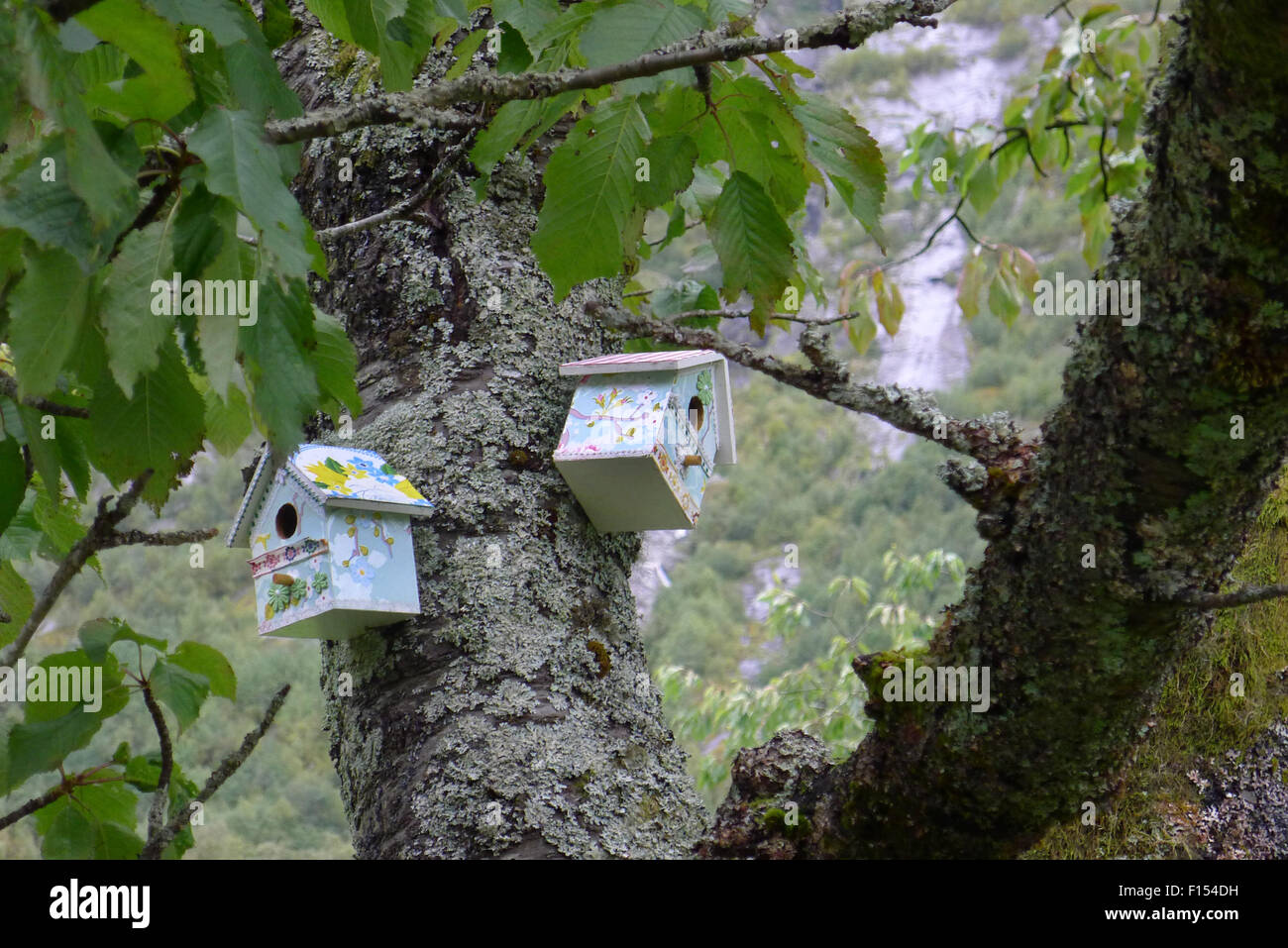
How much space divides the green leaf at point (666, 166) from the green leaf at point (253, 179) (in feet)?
1.65

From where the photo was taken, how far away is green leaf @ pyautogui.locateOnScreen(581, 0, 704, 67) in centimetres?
104

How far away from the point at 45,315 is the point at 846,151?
2.54 feet

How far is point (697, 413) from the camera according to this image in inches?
78.7

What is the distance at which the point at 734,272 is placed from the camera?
49.1 inches

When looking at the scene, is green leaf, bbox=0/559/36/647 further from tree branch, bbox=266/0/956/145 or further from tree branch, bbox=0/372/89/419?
tree branch, bbox=266/0/956/145

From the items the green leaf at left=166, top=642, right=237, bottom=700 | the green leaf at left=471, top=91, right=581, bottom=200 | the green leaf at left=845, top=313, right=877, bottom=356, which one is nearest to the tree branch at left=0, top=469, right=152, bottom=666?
the green leaf at left=166, top=642, right=237, bottom=700

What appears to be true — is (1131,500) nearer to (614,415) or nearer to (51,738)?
(614,415)

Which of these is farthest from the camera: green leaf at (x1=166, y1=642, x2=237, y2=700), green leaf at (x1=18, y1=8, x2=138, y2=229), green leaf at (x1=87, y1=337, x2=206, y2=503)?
green leaf at (x1=166, y1=642, x2=237, y2=700)

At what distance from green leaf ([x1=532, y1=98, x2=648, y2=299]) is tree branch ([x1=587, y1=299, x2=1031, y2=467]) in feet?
0.51

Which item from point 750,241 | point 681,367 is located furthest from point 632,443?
point 750,241

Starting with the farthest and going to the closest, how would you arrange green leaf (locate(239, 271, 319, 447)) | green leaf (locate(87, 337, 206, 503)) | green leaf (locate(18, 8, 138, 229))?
1. green leaf (locate(87, 337, 206, 503))
2. green leaf (locate(239, 271, 319, 447))
3. green leaf (locate(18, 8, 138, 229))

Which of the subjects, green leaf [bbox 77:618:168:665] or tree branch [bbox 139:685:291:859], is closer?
tree branch [bbox 139:685:291:859]

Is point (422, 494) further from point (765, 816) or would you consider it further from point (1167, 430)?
point (1167, 430)

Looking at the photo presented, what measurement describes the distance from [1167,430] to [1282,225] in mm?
189
